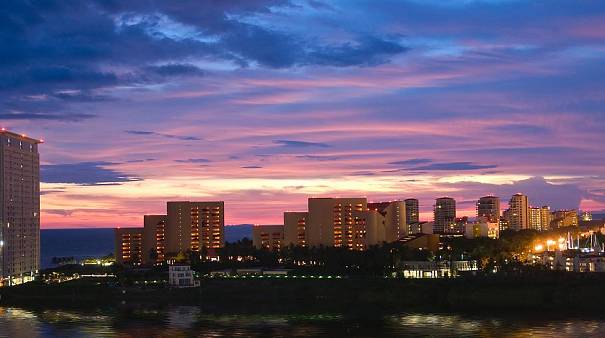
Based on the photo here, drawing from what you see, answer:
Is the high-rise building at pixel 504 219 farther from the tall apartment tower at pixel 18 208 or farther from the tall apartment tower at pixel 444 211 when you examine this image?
the tall apartment tower at pixel 18 208

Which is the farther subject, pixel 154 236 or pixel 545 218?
pixel 545 218

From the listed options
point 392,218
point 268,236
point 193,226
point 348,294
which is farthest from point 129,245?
point 348,294

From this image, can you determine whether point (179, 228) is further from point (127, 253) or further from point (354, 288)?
point (354, 288)

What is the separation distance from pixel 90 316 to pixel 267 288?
17.1 meters

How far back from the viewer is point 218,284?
247ft

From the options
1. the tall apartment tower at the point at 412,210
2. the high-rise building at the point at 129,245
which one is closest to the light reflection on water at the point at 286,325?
the high-rise building at the point at 129,245

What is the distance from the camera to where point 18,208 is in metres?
93.7

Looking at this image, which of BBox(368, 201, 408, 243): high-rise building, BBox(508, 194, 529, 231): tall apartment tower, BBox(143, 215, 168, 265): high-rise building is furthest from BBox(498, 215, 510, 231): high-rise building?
BBox(143, 215, 168, 265): high-rise building

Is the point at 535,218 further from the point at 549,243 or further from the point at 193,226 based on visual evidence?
the point at 193,226

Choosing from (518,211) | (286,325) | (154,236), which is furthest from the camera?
(518,211)

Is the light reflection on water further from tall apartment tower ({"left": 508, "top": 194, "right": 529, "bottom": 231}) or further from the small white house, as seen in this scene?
tall apartment tower ({"left": 508, "top": 194, "right": 529, "bottom": 231})

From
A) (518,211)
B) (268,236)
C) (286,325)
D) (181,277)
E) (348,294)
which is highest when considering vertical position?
(518,211)

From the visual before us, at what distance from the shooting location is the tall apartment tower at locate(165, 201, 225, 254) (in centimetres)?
11312

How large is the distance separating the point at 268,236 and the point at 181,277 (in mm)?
40040
